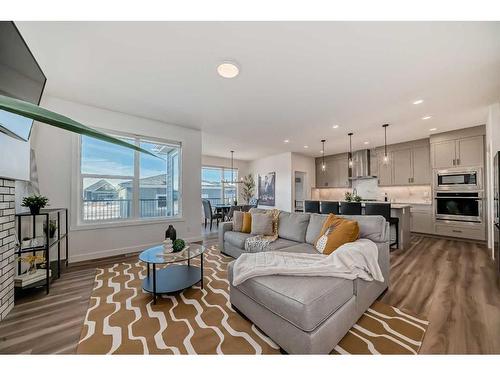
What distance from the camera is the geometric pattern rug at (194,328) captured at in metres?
1.54

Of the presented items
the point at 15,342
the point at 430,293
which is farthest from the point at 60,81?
the point at 430,293

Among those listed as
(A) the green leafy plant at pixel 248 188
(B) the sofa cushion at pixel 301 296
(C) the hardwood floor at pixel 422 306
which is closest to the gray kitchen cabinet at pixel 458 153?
(C) the hardwood floor at pixel 422 306

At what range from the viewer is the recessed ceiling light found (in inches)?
91.3

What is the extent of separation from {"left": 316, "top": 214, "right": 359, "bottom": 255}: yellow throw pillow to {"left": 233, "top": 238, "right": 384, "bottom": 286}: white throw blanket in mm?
225

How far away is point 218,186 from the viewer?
8219mm

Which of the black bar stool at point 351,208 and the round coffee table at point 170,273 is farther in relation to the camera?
the black bar stool at point 351,208

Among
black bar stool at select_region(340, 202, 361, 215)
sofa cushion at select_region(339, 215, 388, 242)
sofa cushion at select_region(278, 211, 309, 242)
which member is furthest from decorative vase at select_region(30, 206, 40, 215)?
black bar stool at select_region(340, 202, 361, 215)

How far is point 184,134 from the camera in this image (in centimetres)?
445

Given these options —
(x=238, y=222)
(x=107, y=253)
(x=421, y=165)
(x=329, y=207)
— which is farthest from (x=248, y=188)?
(x=107, y=253)

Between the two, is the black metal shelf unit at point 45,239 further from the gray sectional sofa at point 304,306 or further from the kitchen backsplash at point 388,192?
the kitchen backsplash at point 388,192

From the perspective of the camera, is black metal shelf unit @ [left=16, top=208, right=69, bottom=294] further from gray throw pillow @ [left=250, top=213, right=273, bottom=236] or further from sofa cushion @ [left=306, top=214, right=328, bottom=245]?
sofa cushion @ [left=306, top=214, right=328, bottom=245]

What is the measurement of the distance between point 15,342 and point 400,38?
4021mm

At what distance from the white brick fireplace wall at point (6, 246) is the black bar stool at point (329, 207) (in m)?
4.64

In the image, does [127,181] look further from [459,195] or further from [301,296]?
[459,195]
